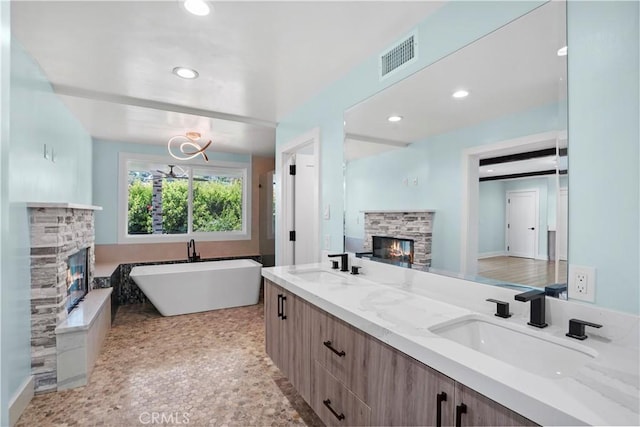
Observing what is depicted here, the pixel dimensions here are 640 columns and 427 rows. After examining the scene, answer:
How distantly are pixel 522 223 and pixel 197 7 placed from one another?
1.92 meters

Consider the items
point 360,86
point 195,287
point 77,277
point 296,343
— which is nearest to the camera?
point 296,343

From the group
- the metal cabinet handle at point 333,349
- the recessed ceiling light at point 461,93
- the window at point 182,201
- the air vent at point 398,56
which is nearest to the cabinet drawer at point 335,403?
the metal cabinet handle at point 333,349

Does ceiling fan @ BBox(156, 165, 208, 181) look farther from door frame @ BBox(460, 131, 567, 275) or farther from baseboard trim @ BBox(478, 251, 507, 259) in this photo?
baseboard trim @ BBox(478, 251, 507, 259)

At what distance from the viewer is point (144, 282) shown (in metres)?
3.85

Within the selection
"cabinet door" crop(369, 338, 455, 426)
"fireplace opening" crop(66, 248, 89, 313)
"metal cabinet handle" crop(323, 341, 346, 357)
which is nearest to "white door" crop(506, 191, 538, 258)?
"cabinet door" crop(369, 338, 455, 426)

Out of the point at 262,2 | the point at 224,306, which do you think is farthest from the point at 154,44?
the point at 224,306

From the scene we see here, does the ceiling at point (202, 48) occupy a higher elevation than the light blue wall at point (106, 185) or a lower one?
higher

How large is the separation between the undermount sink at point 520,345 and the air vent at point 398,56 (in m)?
1.45

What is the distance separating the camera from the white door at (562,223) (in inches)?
45.6

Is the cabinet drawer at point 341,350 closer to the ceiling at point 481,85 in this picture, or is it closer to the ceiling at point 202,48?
the ceiling at point 481,85

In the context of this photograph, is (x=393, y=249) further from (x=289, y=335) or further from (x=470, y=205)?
(x=289, y=335)

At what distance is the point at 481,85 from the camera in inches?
58.5

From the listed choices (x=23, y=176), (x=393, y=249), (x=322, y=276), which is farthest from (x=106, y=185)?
(x=393, y=249)

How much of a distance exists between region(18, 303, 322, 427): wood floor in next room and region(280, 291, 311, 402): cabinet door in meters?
0.34
